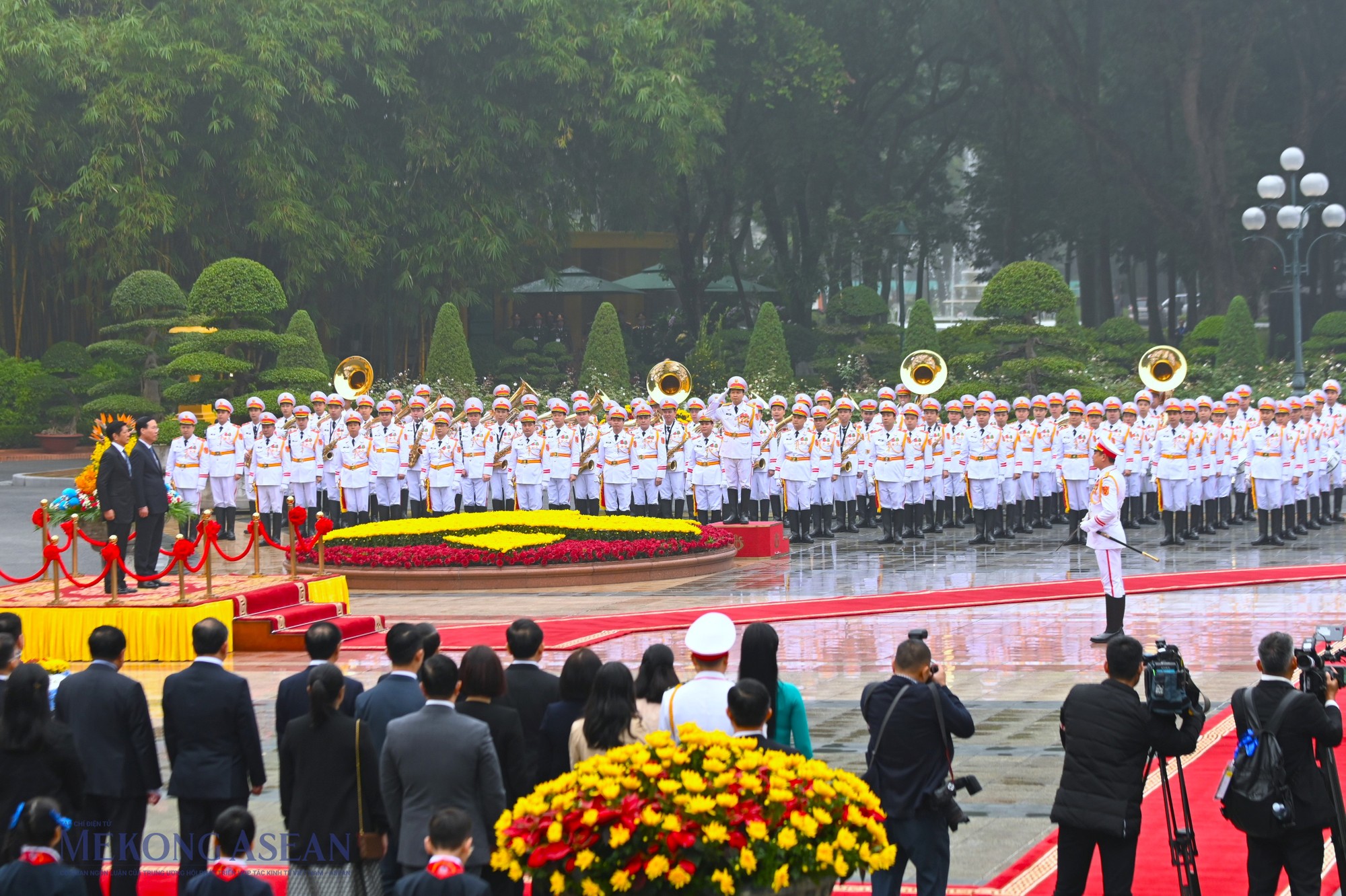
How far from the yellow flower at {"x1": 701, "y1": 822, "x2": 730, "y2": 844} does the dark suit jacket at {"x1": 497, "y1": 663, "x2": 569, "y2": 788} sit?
181cm

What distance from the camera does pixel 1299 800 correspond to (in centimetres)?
655

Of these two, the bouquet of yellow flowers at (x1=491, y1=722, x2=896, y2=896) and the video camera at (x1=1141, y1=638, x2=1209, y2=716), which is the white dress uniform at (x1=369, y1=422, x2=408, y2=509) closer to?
the video camera at (x1=1141, y1=638, x2=1209, y2=716)

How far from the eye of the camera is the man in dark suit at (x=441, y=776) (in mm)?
6027

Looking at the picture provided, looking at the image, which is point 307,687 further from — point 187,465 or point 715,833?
point 187,465

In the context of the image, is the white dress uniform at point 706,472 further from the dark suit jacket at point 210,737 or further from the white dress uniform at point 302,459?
the dark suit jacket at point 210,737

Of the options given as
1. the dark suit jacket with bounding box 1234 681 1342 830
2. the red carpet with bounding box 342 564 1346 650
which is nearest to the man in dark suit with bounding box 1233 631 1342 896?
the dark suit jacket with bounding box 1234 681 1342 830

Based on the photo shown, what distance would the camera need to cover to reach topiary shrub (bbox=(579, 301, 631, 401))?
35.3 m

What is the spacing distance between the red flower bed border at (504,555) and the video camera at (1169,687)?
1243 cm

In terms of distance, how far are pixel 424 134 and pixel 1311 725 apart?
32343mm

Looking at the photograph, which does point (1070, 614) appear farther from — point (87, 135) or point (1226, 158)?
point (1226, 158)

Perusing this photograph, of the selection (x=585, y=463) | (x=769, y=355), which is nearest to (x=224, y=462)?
(x=585, y=463)

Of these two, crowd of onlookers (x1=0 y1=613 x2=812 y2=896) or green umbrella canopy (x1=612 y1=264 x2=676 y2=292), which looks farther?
green umbrella canopy (x1=612 y1=264 x2=676 y2=292)

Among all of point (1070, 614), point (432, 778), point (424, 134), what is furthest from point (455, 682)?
point (424, 134)

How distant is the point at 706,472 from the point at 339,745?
16.0 meters
